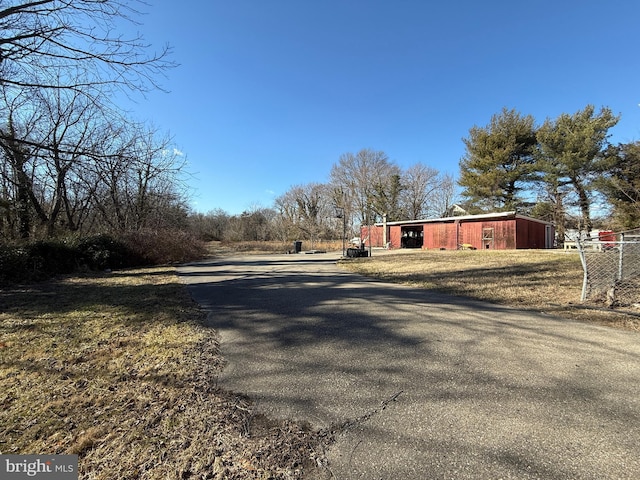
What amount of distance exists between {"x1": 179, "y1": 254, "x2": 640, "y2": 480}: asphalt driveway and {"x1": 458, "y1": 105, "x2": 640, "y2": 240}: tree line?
75.6 ft

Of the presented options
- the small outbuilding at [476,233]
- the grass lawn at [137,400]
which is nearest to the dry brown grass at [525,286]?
the grass lawn at [137,400]

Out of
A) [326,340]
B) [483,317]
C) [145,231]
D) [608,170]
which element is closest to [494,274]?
[483,317]

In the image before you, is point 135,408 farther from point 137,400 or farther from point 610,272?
point 610,272

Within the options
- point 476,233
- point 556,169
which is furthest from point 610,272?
point 556,169

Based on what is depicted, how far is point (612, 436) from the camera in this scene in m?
1.81

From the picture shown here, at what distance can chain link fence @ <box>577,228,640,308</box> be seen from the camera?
16.7ft

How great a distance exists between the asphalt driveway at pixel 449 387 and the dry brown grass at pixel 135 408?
26 cm

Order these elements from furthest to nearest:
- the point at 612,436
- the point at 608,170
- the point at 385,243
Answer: the point at 385,243
the point at 608,170
the point at 612,436

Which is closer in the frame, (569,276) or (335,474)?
(335,474)

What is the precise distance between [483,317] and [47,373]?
17.2 feet

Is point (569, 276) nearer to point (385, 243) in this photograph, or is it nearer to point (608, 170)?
point (385, 243)

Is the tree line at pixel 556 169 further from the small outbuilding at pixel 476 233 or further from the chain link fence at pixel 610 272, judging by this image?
the chain link fence at pixel 610 272

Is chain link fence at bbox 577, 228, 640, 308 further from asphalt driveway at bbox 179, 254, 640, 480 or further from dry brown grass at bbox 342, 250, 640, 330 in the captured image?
asphalt driveway at bbox 179, 254, 640, 480

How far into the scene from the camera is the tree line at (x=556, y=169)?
21031mm
